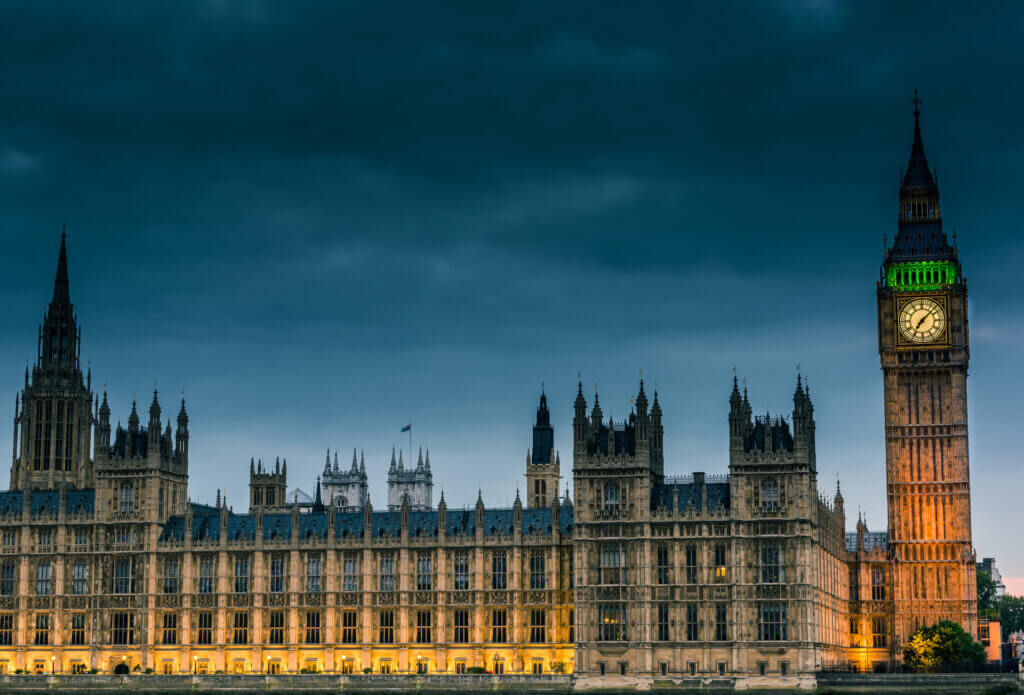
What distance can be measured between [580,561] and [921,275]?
59.0 metres

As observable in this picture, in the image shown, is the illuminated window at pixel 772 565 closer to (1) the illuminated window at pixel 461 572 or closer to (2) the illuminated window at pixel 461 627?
(1) the illuminated window at pixel 461 572

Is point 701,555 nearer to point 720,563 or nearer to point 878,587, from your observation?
point 720,563

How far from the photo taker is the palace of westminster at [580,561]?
145 meters

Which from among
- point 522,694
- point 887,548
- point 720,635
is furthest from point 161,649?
point 887,548

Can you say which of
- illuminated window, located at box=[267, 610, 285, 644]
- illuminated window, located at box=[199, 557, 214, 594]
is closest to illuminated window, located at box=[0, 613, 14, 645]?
illuminated window, located at box=[199, 557, 214, 594]

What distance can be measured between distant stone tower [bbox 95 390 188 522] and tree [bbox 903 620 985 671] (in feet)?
252

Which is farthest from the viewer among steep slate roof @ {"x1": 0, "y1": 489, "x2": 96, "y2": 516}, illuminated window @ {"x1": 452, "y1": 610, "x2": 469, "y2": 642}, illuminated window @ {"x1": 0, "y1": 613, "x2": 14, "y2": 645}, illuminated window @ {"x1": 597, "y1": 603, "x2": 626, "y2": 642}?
steep slate roof @ {"x1": 0, "y1": 489, "x2": 96, "y2": 516}

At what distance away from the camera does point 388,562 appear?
526ft

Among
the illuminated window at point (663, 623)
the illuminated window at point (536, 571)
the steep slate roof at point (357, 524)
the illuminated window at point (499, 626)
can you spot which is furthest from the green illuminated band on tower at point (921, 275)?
the illuminated window at point (499, 626)

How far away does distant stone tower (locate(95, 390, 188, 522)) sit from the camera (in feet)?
543

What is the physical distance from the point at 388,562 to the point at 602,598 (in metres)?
24.3

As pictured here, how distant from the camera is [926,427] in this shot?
177625 millimetres

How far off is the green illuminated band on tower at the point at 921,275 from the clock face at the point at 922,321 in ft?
6.13

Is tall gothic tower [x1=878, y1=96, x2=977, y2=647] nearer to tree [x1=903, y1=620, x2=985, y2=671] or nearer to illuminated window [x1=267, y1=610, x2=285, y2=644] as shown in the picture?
tree [x1=903, y1=620, x2=985, y2=671]
